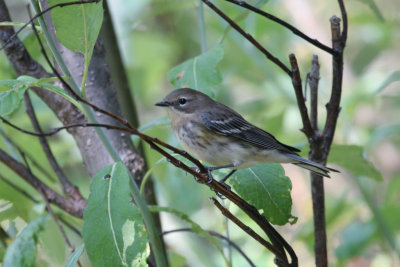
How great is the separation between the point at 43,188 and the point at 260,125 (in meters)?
2.50

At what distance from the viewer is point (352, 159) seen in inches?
90.5

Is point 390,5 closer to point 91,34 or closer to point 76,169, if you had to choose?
point 76,169

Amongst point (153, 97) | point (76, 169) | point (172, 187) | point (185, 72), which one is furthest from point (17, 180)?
point (153, 97)

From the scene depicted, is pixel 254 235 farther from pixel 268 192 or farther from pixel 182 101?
pixel 182 101

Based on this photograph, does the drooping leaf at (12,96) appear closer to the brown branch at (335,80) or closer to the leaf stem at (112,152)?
the leaf stem at (112,152)

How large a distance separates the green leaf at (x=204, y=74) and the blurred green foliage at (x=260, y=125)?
7.6 inches

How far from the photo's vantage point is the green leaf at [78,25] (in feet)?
5.70

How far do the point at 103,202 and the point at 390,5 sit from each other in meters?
6.71

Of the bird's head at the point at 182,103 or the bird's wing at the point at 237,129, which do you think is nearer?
the bird's wing at the point at 237,129

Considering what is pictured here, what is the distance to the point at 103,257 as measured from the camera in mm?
1676

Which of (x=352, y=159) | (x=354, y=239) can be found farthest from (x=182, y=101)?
(x=354, y=239)

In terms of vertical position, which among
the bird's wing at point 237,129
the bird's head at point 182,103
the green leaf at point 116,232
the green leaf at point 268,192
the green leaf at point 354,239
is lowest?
the green leaf at point 116,232

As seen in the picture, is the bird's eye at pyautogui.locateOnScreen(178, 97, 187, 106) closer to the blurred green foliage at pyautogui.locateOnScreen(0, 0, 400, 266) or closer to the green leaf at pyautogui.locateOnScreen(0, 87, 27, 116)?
the blurred green foliage at pyautogui.locateOnScreen(0, 0, 400, 266)

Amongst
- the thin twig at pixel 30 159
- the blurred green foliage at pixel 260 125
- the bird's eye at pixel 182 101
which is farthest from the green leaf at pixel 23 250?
the bird's eye at pixel 182 101
